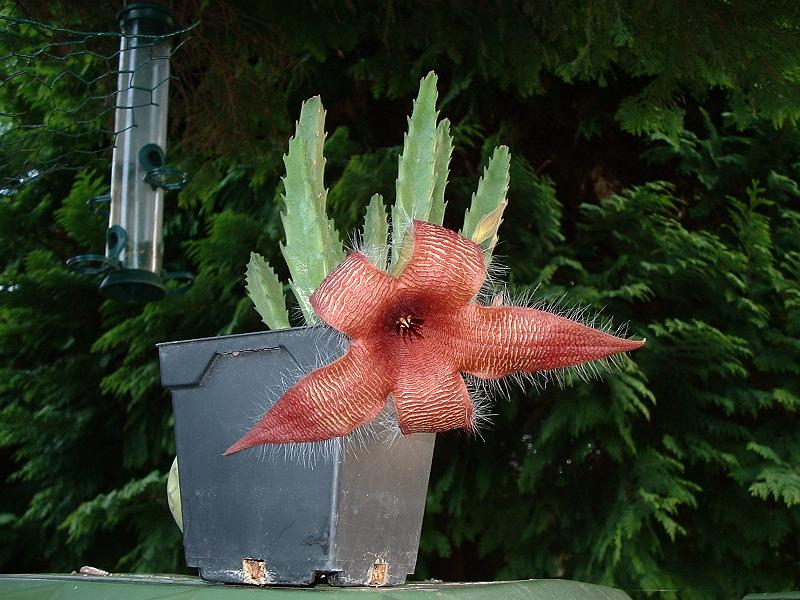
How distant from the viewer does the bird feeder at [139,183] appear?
1.27m

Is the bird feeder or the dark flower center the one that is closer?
the dark flower center

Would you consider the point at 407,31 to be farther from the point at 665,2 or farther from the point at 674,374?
the point at 674,374

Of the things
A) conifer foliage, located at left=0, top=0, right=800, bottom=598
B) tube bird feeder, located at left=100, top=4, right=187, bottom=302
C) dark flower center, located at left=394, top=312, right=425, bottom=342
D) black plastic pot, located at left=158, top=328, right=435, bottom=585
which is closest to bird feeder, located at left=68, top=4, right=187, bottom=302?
tube bird feeder, located at left=100, top=4, right=187, bottom=302

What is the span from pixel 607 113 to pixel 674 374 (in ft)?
2.21

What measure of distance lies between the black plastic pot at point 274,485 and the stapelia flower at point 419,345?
0.05m

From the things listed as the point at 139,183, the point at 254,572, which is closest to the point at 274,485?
the point at 254,572

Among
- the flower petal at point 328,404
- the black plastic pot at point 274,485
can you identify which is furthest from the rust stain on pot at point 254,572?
the flower petal at point 328,404

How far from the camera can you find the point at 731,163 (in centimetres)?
191

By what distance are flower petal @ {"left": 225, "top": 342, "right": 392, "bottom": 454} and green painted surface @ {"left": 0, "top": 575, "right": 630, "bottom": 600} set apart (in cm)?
8

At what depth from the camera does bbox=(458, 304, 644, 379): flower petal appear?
522mm

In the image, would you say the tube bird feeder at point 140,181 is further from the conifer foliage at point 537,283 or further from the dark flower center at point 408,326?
the dark flower center at point 408,326

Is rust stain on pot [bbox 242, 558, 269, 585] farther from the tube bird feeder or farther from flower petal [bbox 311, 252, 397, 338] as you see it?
the tube bird feeder

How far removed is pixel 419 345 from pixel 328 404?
74 millimetres

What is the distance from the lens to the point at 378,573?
588mm
